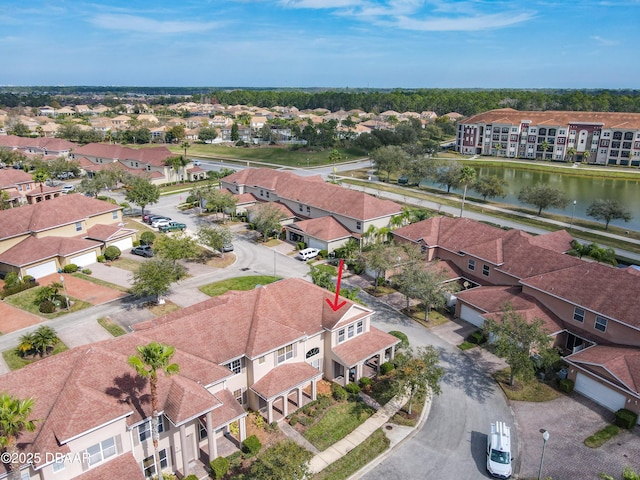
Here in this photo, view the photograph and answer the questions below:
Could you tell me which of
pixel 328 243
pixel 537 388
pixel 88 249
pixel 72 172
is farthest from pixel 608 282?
pixel 72 172

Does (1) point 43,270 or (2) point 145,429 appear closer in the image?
(2) point 145,429

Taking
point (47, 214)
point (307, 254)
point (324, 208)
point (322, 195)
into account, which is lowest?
point (307, 254)

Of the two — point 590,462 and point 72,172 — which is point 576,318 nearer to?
point 590,462

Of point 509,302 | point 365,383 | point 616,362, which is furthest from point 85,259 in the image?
point 616,362

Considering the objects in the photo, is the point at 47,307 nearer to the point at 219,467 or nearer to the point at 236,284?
the point at 236,284

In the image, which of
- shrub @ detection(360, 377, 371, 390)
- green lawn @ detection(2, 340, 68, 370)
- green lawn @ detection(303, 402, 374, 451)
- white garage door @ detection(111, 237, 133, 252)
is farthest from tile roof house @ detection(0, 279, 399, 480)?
white garage door @ detection(111, 237, 133, 252)

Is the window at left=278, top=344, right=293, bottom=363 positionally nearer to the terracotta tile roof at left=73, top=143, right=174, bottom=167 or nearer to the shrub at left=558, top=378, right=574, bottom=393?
the shrub at left=558, top=378, right=574, bottom=393
